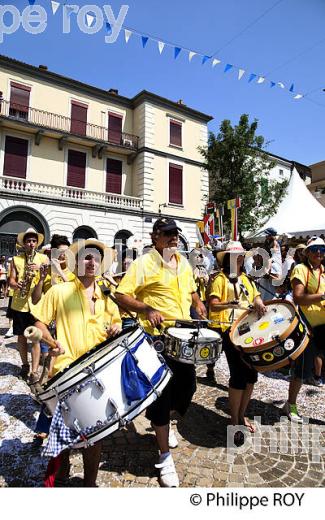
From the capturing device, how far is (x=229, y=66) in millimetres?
7930

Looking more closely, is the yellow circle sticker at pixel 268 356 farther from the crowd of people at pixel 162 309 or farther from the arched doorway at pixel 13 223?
the arched doorway at pixel 13 223

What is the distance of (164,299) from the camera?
9.64ft

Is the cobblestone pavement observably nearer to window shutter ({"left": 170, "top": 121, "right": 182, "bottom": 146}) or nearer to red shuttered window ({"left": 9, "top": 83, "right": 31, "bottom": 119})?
red shuttered window ({"left": 9, "top": 83, "right": 31, "bottom": 119})

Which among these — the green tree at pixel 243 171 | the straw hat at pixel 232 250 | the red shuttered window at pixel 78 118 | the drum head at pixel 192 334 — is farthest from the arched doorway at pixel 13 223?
the drum head at pixel 192 334

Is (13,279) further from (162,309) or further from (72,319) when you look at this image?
(162,309)

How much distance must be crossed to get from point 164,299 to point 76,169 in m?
19.1

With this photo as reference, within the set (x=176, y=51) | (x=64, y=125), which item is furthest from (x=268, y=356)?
(x=64, y=125)

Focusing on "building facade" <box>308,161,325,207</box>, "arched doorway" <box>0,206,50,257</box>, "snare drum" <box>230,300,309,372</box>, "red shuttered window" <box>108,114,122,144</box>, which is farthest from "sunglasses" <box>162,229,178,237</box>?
"building facade" <box>308,161,325,207</box>

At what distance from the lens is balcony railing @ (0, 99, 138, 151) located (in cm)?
1848

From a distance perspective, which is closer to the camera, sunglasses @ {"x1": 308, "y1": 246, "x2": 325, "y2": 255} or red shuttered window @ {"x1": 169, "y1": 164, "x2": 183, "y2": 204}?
sunglasses @ {"x1": 308, "y1": 246, "x2": 325, "y2": 255}

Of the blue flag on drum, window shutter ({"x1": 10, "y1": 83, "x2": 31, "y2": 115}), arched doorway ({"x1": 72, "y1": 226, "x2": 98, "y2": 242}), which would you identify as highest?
window shutter ({"x1": 10, "y1": 83, "x2": 31, "y2": 115})

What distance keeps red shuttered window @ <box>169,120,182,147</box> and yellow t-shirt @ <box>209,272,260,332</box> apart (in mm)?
20865

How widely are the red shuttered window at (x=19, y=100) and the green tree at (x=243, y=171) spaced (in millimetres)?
10647
